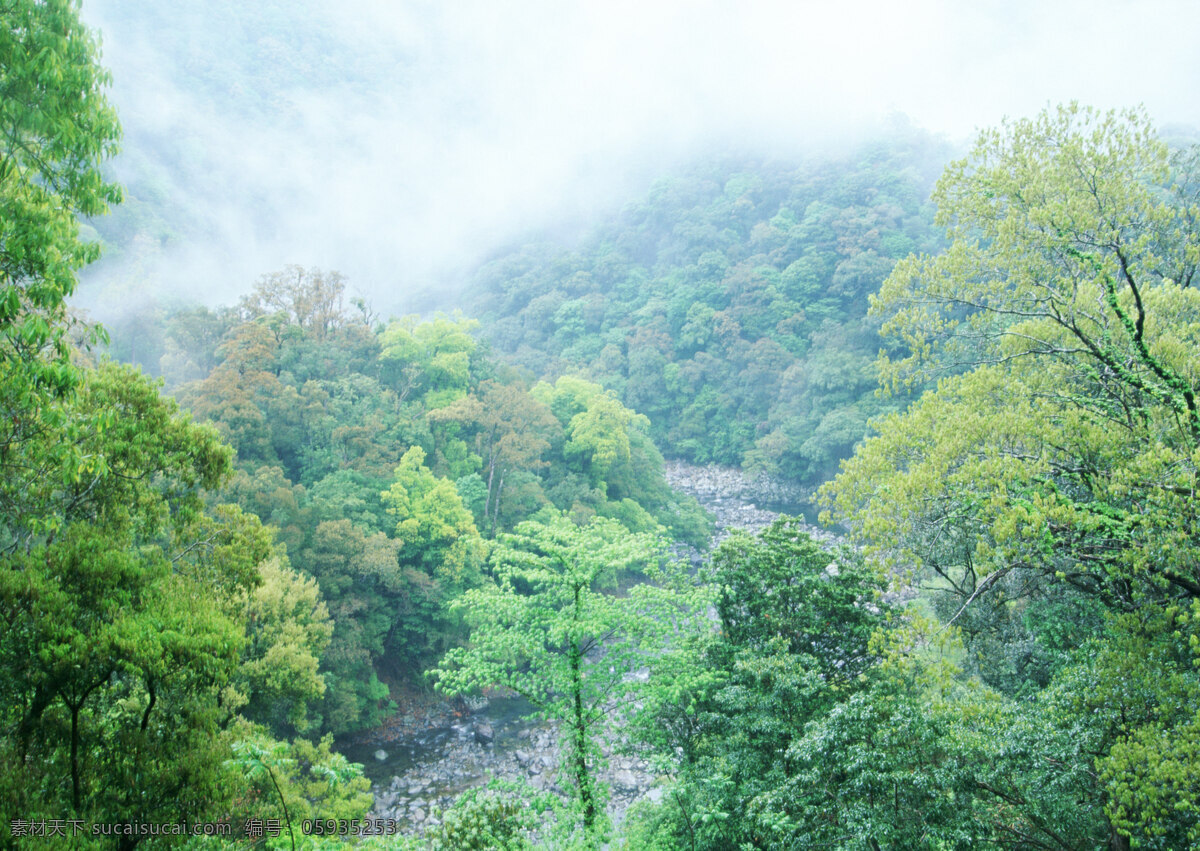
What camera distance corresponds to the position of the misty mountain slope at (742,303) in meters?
36.2

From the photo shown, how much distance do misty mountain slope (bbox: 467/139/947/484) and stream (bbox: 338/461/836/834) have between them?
73.4 ft

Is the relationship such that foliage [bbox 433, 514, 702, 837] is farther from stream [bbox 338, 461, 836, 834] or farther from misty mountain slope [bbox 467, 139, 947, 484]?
misty mountain slope [bbox 467, 139, 947, 484]

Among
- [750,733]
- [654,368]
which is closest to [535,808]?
[750,733]

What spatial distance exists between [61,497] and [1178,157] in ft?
58.2

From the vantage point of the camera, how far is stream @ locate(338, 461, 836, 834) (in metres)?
12.8

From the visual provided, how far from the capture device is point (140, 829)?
12.9ft

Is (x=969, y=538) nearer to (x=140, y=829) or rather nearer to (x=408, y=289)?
(x=140, y=829)

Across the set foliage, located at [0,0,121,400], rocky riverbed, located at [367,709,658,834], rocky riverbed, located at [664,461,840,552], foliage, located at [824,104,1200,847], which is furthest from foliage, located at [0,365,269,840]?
rocky riverbed, located at [664,461,840,552]

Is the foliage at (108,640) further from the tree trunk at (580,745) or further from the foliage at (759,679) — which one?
the foliage at (759,679)

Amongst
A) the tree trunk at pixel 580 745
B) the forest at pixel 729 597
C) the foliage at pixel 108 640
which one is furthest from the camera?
the tree trunk at pixel 580 745

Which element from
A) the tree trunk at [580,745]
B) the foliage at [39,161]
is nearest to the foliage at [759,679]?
the tree trunk at [580,745]

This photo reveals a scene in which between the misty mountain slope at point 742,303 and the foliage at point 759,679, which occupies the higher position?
the misty mountain slope at point 742,303

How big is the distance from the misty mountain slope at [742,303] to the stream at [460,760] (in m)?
22.4

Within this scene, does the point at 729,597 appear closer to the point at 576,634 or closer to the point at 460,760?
the point at 576,634
